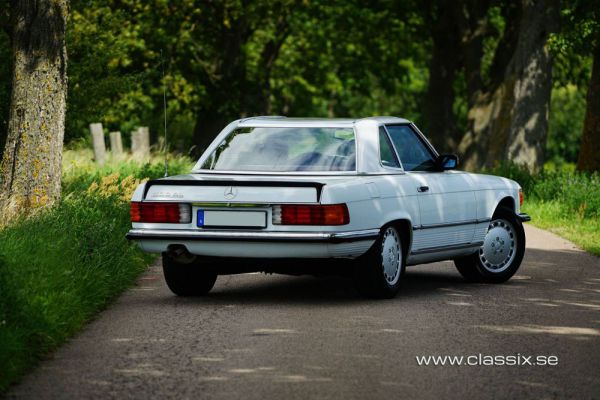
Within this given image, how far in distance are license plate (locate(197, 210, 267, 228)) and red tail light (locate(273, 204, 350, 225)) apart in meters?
0.17

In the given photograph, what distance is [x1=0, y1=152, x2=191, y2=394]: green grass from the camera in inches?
320

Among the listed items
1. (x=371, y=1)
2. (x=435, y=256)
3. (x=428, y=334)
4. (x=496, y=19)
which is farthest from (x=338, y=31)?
(x=428, y=334)

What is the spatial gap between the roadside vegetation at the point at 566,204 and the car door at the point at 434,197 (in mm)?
4380

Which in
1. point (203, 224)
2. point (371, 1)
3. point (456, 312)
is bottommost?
point (456, 312)

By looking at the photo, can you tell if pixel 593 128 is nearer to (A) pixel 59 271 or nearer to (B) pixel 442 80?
(B) pixel 442 80

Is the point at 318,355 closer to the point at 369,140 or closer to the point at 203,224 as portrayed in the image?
the point at 203,224

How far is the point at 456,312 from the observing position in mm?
10219

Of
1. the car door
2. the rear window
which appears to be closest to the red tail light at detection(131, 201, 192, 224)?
the rear window

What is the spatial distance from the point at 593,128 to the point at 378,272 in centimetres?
1576

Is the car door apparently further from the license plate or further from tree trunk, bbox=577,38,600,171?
tree trunk, bbox=577,38,600,171

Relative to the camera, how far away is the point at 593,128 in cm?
2541

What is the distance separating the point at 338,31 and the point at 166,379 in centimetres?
3765

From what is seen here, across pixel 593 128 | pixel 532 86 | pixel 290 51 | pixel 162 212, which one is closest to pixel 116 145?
pixel 532 86

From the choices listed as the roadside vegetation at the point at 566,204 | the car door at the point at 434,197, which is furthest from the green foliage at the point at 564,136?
the car door at the point at 434,197
